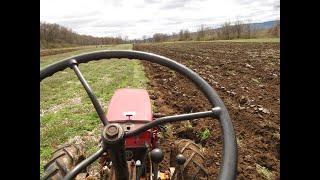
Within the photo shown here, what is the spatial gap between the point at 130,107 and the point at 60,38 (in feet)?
274

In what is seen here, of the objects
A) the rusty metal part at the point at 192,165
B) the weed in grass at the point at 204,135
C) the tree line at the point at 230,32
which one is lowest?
the weed in grass at the point at 204,135

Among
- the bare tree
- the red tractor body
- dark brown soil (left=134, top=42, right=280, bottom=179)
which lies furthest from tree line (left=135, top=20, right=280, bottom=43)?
the red tractor body

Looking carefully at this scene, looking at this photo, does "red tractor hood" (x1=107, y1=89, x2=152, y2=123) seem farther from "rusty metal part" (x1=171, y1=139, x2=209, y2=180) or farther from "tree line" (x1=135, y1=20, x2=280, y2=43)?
"tree line" (x1=135, y1=20, x2=280, y2=43)

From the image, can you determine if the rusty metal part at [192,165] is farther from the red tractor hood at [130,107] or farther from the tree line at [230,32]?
the tree line at [230,32]

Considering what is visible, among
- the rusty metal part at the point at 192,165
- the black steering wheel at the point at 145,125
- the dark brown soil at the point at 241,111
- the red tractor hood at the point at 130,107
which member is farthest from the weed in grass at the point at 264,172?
the black steering wheel at the point at 145,125

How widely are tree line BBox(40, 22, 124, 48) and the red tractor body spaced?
5910cm

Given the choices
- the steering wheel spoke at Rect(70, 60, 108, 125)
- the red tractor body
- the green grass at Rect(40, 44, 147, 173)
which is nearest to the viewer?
the steering wheel spoke at Rect(70, 60, 108, 125)

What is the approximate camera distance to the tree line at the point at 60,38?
235ft

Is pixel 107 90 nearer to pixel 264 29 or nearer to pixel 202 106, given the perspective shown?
pixel 202 106

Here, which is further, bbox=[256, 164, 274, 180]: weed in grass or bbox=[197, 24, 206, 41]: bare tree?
bbox=[197, 24, 206, 41]: bare tree

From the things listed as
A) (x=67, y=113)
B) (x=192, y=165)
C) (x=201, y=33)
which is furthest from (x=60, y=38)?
(x=192, y=165)

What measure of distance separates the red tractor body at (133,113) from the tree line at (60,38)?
2327 inches

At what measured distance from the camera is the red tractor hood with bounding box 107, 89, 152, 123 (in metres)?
3.41
